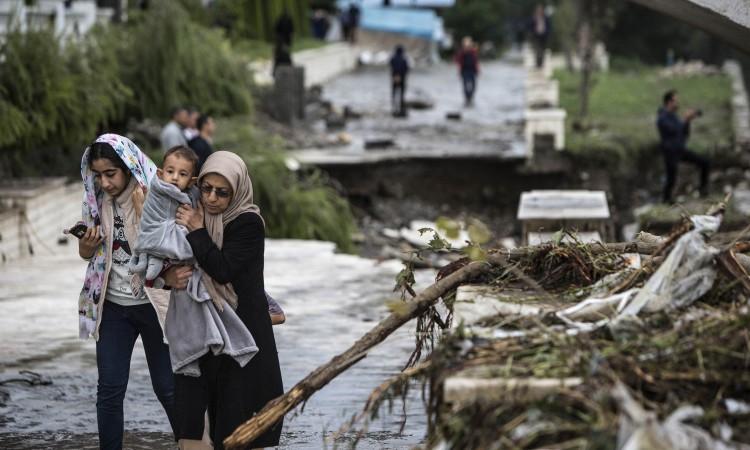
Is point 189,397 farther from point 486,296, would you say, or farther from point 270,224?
point 270,224

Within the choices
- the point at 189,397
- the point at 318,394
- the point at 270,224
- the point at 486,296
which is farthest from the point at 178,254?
the point at 270,224

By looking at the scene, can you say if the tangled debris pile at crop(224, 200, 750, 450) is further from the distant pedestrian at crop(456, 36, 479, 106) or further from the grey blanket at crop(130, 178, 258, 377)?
the distant pedestrian at crop(456, 36, 479, 106)

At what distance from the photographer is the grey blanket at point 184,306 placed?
568 centimetres

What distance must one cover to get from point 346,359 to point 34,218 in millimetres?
9720

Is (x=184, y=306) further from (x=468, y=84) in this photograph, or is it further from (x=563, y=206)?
(x=468, y=84)

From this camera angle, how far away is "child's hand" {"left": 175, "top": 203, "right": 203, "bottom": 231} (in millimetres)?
5680

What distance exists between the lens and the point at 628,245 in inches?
226

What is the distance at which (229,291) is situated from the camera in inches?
228

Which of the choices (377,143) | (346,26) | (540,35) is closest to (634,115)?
(377,143)

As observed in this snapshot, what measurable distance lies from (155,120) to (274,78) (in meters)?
9.15

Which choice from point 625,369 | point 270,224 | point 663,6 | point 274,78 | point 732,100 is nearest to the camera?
point 625,369

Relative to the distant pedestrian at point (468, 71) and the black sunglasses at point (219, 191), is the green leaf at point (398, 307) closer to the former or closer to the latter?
the black sunglasses at point (219, 191)

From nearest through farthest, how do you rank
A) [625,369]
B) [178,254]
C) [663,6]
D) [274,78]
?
[625,369] < [178,254] < [663,6] < [274,78]

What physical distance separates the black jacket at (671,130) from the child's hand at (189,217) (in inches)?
597
